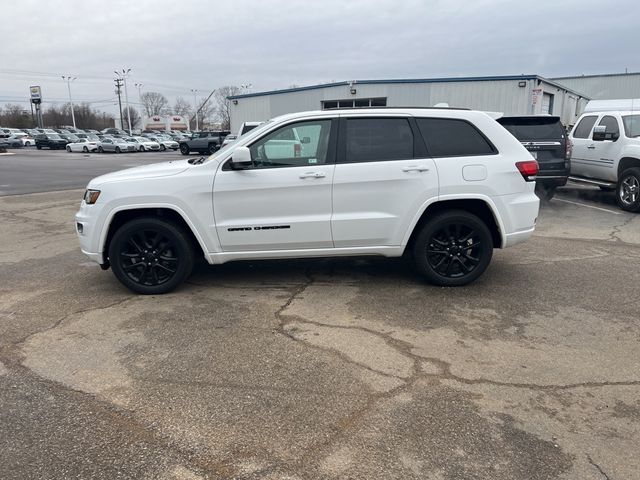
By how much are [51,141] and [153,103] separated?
85581 mm

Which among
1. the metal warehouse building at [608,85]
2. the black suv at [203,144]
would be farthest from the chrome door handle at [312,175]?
the metal warehouse building at [608,85]

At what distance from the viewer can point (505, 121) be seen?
33.3ft

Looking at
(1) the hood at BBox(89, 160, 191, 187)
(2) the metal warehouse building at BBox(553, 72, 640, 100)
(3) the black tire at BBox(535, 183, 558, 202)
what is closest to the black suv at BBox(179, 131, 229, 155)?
(3) the black tire at BBox(535, 183, 558, 202)

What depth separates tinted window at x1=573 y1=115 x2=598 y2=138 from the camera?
11250 millimetres

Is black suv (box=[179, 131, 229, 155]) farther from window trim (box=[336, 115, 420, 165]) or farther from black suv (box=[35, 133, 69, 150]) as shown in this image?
window trim (box=[336, 115, 420, 165])

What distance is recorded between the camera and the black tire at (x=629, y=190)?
977 centimetres

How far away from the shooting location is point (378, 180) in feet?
16.4

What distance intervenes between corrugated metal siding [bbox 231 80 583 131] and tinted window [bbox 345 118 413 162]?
13947mm

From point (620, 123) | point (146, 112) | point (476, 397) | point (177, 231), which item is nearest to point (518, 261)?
point (476, 397)

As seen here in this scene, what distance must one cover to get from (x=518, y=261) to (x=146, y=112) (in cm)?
12925

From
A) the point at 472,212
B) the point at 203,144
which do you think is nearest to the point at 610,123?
the point at 472,212

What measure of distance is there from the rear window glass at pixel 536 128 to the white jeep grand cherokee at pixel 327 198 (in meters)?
5.38

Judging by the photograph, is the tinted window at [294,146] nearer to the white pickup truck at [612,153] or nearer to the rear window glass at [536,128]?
the rear window glass at [536,128]

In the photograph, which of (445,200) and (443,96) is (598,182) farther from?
(443,96)
